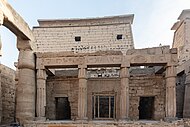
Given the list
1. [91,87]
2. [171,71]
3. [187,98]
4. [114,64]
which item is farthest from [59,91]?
[187,98]

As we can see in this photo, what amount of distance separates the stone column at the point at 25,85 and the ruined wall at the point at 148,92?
216 inches

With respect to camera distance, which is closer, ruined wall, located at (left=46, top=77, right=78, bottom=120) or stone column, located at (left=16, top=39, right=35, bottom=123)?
stone column, located at (left=16, top=39, right=35, bottom=123)

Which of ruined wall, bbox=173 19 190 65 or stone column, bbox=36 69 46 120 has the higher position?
ruined wall, bbox=173 19 190 65

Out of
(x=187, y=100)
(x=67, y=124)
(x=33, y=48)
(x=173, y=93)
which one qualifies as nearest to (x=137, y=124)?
(x=173, y=93)

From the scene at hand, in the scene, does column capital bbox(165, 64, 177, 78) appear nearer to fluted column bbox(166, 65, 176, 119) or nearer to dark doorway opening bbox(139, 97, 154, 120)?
fluted column bbox(166, 65, 176, 119)

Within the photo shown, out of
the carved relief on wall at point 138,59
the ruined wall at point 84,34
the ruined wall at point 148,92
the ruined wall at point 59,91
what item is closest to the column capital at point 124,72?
the carved relief on wall at point 138,59

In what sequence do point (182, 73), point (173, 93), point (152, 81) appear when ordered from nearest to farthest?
point (173, 93)
point (152, 81)
point (182, 73)

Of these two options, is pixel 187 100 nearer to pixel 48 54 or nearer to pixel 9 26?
pixel 48 54

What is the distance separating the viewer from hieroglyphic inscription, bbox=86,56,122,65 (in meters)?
11.3

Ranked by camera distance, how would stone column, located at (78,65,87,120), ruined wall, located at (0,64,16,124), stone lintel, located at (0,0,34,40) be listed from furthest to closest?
ruined wall, located at (0,64,16,124)
stone column, located at (78,65,87,120)
stone lintel, located at (0,0,34,40)

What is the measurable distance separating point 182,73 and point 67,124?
27.7 ft

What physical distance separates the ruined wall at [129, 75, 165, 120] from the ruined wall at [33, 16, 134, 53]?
235 inches

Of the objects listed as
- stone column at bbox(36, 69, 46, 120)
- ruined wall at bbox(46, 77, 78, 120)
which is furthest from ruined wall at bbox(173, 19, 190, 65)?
stone column at bbox(36, 69, 46, 120)

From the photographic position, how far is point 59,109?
14812 millimetres
